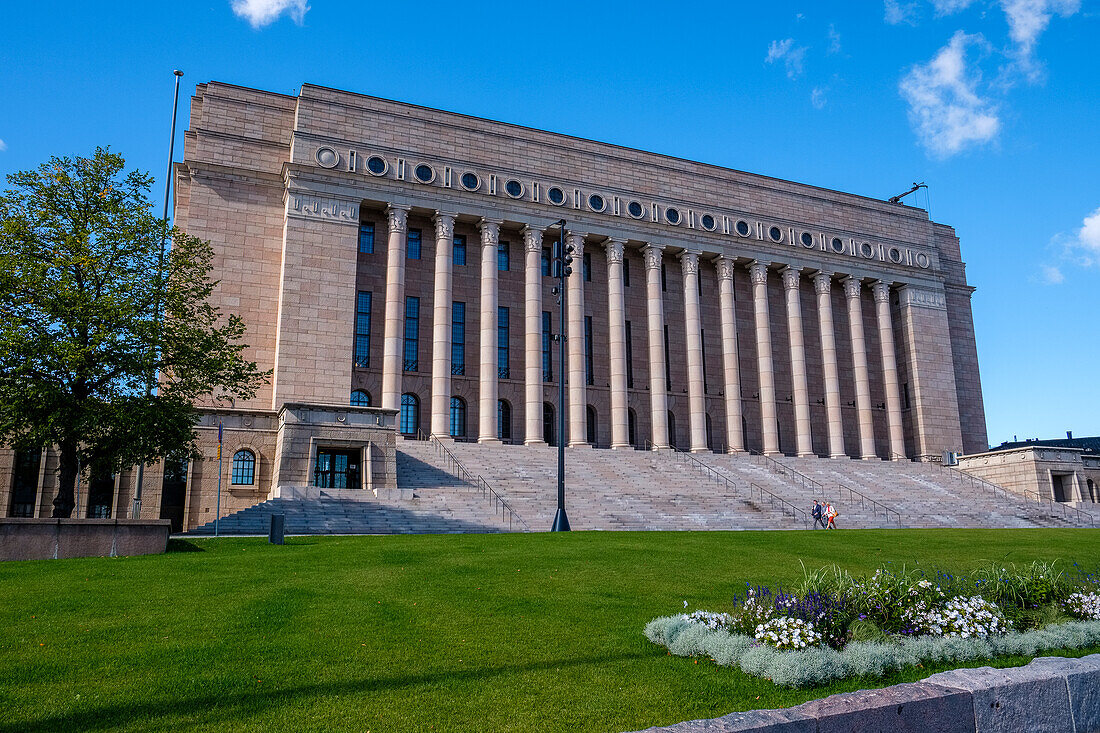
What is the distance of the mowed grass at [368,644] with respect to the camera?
27.0 feet

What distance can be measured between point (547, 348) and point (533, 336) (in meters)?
4.54

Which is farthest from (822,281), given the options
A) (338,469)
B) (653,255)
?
(338,469)

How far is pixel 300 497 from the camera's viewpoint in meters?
32.4

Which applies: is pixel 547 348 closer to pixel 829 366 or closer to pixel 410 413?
pixel 410 413

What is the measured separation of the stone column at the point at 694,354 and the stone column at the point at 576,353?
24.3 ft

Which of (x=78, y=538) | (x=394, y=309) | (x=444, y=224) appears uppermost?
(x=444, y=224)

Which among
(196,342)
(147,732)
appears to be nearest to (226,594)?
(147,732)

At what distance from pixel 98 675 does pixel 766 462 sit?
46.3 metres

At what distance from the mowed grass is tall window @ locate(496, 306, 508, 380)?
3596cm

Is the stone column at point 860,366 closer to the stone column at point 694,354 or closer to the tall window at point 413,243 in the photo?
the stone column at point 694,354

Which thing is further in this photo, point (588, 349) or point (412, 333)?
point (588, 349)

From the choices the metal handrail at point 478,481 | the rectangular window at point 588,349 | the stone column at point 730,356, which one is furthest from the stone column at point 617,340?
the metal handrail at point 478,481

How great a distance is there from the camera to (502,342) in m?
55.1

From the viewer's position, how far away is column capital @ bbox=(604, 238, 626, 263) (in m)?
55.7
